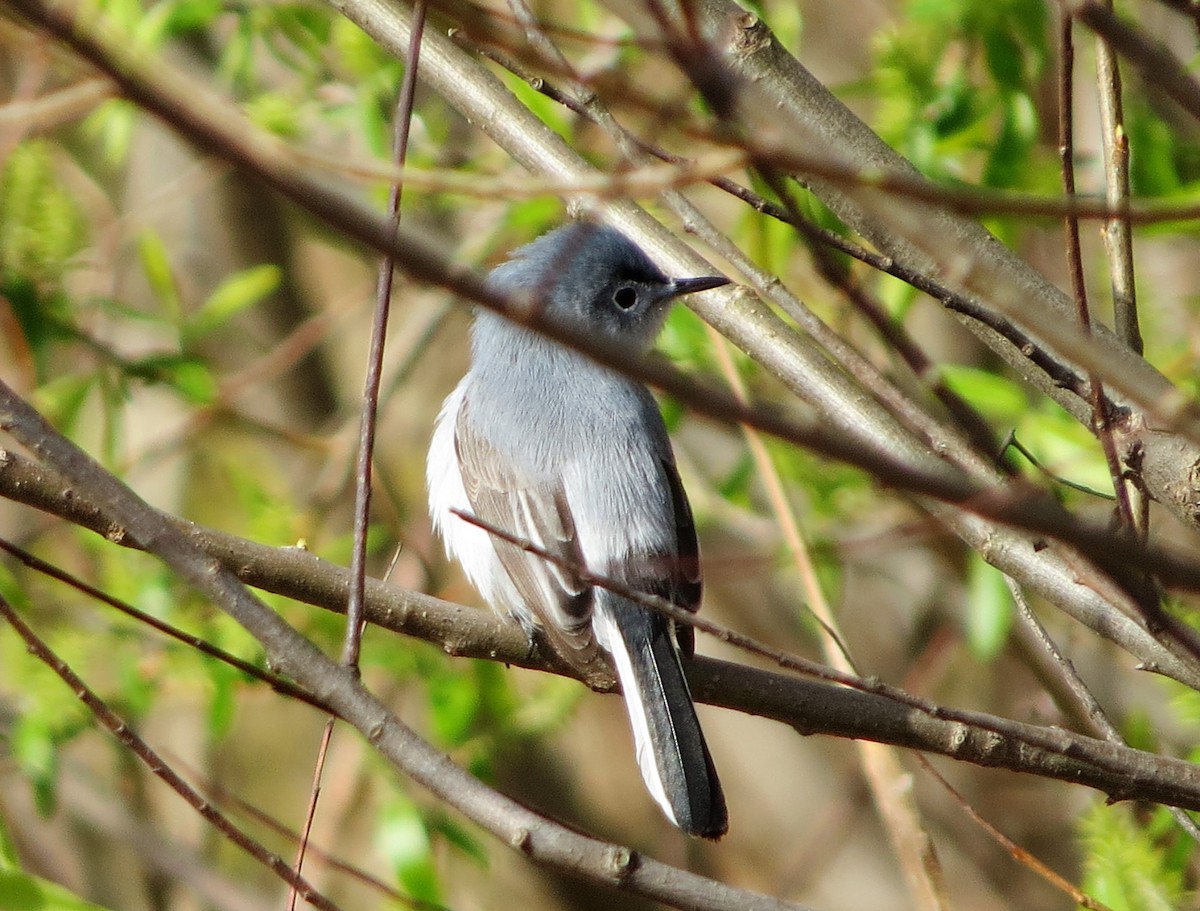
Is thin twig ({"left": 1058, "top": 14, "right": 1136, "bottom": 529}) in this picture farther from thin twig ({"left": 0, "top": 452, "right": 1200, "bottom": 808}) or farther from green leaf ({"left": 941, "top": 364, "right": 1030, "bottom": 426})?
green leaf ({"left": 941, "top": 364, "right": 1030, "bottom": 426})

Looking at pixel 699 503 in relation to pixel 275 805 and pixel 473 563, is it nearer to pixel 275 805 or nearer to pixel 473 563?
pixel 473 563

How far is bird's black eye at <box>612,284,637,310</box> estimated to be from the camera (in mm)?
3500

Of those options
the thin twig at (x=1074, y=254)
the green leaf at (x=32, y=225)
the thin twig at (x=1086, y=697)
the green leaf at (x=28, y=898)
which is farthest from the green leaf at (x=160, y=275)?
the thin twig at (x=1074, y=254)

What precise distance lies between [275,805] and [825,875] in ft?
8.65

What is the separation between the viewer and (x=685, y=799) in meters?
2.40

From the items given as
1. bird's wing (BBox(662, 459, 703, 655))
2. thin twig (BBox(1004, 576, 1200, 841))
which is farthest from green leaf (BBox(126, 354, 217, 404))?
thin twig (BBox(1004, 576, 1200, 841))

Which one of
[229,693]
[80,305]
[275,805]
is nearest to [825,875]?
[275,805]

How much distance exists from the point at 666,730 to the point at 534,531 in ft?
2.06

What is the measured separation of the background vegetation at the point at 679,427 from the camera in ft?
4.64

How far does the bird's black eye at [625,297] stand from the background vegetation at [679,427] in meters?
0.24

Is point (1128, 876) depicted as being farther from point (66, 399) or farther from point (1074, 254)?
point (66, 399)

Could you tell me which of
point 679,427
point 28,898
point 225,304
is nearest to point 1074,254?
point 28,898

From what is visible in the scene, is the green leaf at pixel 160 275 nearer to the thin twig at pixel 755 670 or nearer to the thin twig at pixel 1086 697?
the thin twig at pixel 755 670

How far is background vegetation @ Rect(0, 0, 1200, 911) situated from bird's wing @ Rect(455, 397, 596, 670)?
20 centimetres
